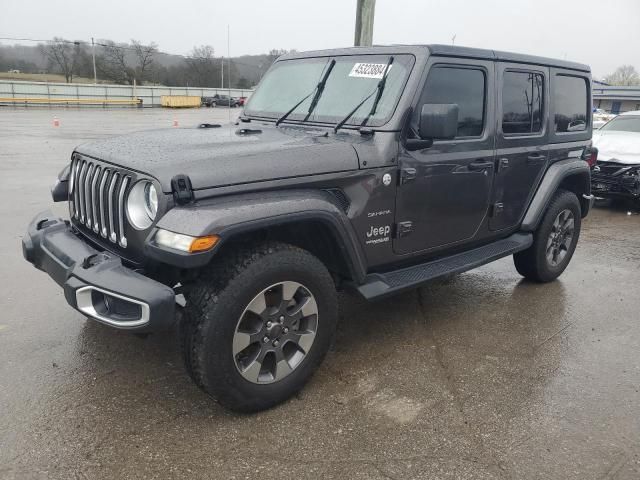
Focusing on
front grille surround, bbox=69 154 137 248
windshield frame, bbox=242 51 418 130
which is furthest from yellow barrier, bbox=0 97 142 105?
front grille surround, bbox=69 154 137 248

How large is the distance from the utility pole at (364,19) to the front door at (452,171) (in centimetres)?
486

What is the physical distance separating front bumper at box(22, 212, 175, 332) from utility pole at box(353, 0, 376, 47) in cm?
669

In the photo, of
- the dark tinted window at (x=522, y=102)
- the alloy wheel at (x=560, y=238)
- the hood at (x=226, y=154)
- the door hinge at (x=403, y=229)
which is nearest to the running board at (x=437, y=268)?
the door hinge at (x=403, y=229)

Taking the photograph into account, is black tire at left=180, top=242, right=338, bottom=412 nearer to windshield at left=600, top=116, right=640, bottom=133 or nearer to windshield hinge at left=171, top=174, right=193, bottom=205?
windshield hinge at left=171, top=174, right=193, bottom=205

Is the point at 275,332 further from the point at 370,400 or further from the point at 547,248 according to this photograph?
the point at 547,248

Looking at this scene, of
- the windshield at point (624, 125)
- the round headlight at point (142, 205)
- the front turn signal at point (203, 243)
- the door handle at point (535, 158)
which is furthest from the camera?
the windshield at point (624, 125)

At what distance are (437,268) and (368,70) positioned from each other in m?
1.47

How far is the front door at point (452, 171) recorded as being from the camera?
137 inches

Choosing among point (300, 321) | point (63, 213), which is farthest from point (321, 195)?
point (63, 213)

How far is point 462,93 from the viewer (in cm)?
378

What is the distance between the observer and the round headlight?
8.72 ft

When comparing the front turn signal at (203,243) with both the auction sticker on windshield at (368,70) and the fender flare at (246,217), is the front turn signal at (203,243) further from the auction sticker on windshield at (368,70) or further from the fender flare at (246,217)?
the auction sticker on windshield at (368,70)

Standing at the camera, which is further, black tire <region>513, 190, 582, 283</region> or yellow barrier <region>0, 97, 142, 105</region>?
yellow barrier <region>0, 97, 142, 105</region>

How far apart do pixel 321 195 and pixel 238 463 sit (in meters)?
1.45
